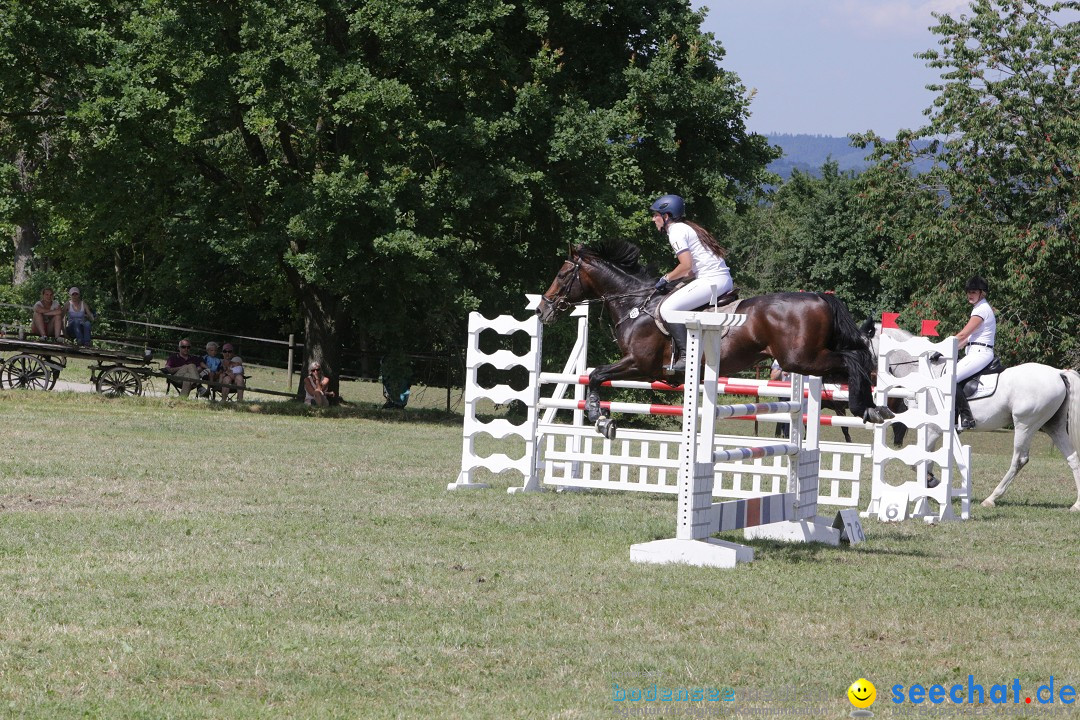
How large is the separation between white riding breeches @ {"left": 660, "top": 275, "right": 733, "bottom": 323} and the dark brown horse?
2.32 ft

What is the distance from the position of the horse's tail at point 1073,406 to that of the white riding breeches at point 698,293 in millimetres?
5185

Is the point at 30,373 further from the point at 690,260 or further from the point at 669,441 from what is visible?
the point at 690,260

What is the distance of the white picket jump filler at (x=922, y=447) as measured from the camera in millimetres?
11023

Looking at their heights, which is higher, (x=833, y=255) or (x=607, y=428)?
(x=833, y=255)

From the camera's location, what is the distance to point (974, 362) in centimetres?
1298

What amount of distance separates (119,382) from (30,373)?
1577 mm

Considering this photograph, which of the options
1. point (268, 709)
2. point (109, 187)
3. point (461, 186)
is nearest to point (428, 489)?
point (268, 709)

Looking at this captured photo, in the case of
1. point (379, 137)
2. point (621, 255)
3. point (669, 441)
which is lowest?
point (669, 441)

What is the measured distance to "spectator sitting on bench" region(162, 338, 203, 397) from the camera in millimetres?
23734

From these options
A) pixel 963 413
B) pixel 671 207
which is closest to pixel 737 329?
pixel 671 207

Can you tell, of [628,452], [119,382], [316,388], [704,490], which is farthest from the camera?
[316,388]

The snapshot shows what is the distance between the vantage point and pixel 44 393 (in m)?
21.8

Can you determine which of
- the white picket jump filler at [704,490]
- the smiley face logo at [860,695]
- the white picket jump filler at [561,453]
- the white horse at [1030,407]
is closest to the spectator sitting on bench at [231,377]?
the white picket jump filler at [561,453]

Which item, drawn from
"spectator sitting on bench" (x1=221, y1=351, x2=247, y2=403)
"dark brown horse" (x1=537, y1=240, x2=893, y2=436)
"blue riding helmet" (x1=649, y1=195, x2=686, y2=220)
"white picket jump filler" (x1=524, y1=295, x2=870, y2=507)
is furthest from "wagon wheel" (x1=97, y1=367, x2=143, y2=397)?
"blue riding helmet" (x1=649, y1=195, x2=686, y2=220)
